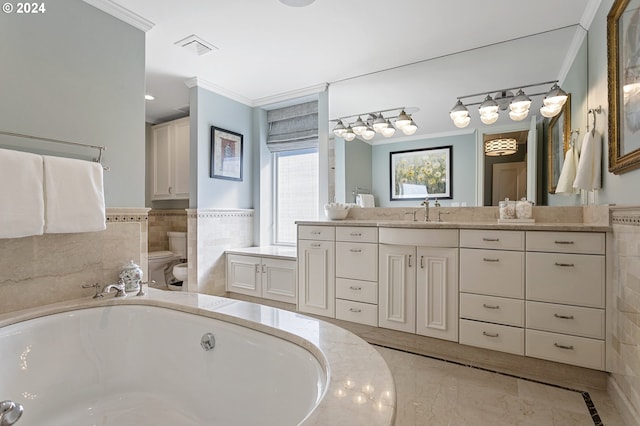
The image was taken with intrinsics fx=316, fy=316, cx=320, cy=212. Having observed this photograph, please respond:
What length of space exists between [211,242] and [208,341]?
2053 millimetres

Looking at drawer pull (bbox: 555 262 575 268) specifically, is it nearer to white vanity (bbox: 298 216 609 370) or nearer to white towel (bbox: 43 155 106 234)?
white vanity (bbox: 298 216 609 370)

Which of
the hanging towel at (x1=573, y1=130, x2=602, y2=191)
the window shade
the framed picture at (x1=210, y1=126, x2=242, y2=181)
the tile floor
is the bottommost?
the tile floor

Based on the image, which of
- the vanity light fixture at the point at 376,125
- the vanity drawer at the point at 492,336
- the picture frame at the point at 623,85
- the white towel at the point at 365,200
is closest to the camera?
the picture frame at the point at 623,85

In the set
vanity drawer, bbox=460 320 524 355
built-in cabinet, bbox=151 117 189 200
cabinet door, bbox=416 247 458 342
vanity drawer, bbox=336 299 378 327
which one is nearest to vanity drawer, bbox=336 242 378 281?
vanity drawer, bbox=336 299 378 327

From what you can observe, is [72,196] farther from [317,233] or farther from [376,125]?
[376,125]

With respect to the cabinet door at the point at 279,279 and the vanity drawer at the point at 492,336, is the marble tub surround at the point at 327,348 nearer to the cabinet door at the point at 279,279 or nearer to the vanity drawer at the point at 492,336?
the vanity drawer at the point at 492,336

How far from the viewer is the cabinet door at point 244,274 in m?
3.29

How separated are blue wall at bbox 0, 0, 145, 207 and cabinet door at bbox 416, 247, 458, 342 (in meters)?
2.07

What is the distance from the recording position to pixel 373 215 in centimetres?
301

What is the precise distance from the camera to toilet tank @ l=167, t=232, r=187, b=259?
3902mm

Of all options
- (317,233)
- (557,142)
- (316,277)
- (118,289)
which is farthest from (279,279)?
(557,142)

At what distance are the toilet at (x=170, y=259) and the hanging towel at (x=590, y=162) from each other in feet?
11.4

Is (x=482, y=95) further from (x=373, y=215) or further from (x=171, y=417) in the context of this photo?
(x=171, y=417)

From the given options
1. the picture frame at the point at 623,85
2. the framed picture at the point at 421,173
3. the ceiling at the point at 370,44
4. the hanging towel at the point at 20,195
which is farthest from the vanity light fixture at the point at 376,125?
the hanging towel at the point at 20,195
